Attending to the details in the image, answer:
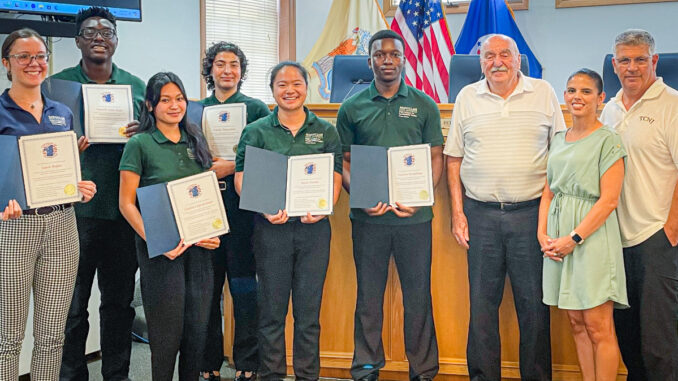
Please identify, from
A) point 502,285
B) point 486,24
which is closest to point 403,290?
point 502,285

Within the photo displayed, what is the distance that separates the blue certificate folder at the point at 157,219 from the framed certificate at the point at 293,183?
365 mm

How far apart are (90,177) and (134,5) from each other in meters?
1.27

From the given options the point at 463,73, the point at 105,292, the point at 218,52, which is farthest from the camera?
the point at 463,73

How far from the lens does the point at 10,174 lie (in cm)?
209

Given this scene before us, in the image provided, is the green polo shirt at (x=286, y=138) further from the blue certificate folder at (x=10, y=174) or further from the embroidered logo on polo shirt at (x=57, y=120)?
the blue certificate folder at (x=10, y=174)

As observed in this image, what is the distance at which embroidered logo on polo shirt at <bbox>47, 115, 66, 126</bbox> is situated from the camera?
2.25 meters

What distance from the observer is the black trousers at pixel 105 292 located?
8.46 ft

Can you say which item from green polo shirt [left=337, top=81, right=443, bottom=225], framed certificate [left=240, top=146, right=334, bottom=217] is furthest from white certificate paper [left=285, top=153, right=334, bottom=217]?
green polo shirt [left=337, top=81, right=443, bottom=225]

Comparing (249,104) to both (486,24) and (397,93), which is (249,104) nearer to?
(397,93)

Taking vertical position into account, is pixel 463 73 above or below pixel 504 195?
above

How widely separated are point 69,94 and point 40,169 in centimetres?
48

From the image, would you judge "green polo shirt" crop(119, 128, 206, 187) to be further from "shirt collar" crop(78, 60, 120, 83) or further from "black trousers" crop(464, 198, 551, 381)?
"black trousers" crop(464, 198, 551, 381)

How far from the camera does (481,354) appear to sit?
2.63 meters

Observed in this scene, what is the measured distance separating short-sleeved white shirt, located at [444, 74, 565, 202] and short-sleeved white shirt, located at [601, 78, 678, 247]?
0.33m
